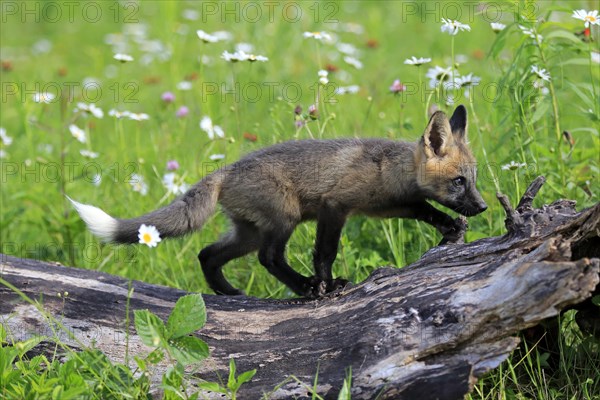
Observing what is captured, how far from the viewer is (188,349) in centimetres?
317

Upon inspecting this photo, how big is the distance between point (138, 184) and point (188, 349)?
279cm

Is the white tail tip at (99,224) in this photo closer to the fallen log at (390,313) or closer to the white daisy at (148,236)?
the fallen log at (390,313)

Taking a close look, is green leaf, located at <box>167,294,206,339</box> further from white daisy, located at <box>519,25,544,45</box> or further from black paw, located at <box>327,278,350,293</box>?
white daisy, located at <box>519,25,544,45</box>

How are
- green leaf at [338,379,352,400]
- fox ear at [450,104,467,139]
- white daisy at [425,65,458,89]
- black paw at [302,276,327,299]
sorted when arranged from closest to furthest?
green leaf at [338,379,352,400]
black paw at [302,276,327,299]
fox ear at [450,104,467,139]
white daisy at [425,65,458,89]

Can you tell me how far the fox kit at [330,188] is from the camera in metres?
4.51

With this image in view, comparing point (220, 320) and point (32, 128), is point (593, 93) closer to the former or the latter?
point (220, 320)

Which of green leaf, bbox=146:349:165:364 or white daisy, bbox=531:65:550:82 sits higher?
white daisy, bbox=531:65:550:82

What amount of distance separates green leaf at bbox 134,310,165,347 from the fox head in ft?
6.92

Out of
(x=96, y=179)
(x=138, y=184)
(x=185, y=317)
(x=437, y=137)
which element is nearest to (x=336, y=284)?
(x=437, y=137)

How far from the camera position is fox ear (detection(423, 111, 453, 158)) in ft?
14.9

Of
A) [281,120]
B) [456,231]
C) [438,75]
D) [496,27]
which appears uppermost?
[496,27]

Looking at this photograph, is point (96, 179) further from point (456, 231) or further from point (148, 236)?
point (456, 231)

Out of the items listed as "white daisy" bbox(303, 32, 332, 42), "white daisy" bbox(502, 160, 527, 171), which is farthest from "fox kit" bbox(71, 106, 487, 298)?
"white daisy" bbox(303, 32, 332, 42)

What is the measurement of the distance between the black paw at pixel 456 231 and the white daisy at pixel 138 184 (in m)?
2.45
